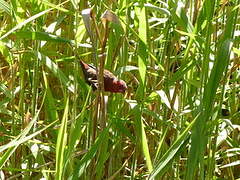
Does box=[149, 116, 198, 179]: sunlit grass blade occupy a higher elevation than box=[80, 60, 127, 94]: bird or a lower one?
lower

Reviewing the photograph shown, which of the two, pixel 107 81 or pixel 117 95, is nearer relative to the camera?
pixel 107 81

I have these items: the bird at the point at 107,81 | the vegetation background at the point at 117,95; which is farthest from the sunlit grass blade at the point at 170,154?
the bird at the point at 107,81

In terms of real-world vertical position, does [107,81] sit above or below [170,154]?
above

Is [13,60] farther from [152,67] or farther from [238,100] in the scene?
[238,100]

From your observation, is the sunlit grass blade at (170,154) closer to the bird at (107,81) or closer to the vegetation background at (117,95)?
the vegetation background at (117,95)

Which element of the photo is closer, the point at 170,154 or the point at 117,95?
the point at 170,154

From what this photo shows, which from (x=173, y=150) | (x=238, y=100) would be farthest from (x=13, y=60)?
(x=238, y=100)

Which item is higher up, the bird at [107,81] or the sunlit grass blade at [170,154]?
the bird at [107,81]

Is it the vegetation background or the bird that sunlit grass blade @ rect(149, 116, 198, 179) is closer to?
the vegetation background

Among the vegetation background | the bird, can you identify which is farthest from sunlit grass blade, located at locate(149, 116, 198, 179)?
the bird
